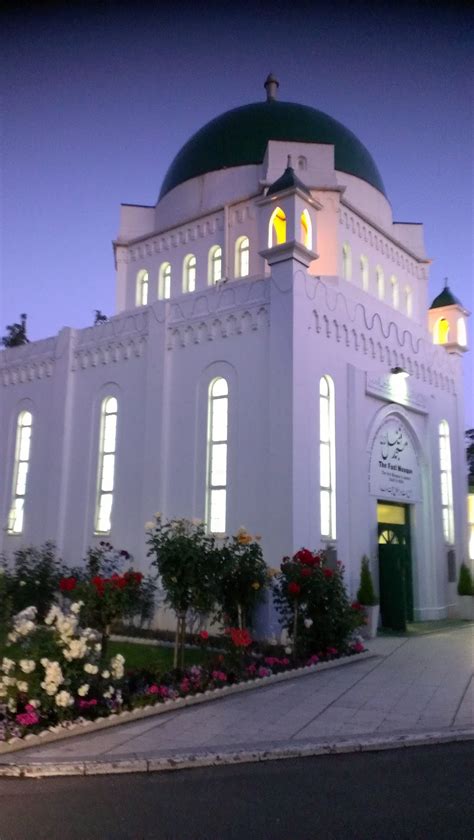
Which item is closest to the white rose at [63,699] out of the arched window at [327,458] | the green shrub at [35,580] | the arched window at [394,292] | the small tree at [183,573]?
the small tree at [183,573]

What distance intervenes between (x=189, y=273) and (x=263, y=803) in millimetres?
14636

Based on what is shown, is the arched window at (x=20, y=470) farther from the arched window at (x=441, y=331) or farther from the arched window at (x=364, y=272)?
the arched window at (x=441, y=331)

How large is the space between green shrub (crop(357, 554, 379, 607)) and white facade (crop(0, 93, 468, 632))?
252mm

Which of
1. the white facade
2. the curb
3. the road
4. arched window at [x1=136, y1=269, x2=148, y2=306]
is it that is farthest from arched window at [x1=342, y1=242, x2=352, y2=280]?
the road

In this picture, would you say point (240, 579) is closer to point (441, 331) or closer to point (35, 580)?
point (35, 580)

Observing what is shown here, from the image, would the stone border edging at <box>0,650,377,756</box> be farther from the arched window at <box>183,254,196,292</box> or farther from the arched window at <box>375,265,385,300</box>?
the arched window at <box>183,254,196,292</box>

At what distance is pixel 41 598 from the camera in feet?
50.3

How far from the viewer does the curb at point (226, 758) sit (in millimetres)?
5988

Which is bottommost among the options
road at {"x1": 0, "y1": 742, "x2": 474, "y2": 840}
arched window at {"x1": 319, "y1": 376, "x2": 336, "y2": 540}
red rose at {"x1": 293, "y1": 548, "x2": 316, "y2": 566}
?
road at {"x1": 0, "y1": 742, "x2": 474, "y2": 840}

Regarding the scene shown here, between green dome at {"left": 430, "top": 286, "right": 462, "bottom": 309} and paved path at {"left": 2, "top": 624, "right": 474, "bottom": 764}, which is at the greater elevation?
green dome at {"left": 430, "top": 286, "right": 462, "bottom": 309}

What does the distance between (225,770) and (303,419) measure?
302 inches

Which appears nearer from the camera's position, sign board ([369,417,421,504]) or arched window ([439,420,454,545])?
sign board ([369,417,421,504])

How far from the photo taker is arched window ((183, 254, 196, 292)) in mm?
18031

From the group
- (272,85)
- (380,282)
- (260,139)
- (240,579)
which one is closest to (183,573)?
(240,579)
